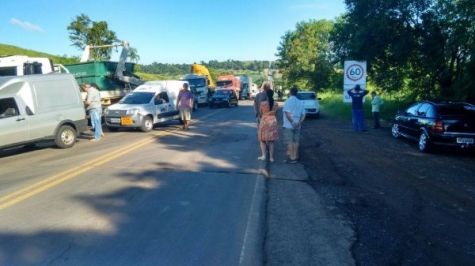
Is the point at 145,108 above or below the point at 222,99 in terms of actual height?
above

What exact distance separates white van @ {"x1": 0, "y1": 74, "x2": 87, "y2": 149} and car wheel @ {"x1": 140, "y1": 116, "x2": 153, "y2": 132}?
9.42 feet

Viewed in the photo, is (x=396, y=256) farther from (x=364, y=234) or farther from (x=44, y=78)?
(x=44, y=78)

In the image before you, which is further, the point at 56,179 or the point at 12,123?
the point at 12,123

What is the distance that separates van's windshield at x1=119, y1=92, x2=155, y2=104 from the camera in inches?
610

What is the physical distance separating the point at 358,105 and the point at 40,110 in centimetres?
1107

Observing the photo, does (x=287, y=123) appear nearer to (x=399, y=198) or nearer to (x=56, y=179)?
(x=399, y=198)

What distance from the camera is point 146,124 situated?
14.9m

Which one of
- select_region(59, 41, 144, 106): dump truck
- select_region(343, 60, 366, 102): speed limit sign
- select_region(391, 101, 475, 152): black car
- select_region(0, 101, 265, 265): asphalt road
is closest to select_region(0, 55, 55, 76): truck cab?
select_region(59, 41, 144, 106): dump truck

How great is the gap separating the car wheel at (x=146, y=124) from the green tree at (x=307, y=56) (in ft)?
110

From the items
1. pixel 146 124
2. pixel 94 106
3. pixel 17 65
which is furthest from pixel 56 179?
pixel 17 65

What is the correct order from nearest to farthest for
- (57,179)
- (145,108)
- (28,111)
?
(57,179) < (28,111) < (145,108)

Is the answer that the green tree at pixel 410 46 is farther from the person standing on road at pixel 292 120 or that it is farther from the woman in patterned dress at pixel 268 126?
the woman in patterned dress at pixel 268 126

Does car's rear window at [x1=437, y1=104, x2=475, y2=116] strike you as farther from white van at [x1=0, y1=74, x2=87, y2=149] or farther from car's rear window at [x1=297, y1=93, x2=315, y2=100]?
car's rear window at [x1=297, y1=93, x2=315, y2=100]

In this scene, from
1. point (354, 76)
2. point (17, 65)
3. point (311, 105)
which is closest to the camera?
point (17, 65)
